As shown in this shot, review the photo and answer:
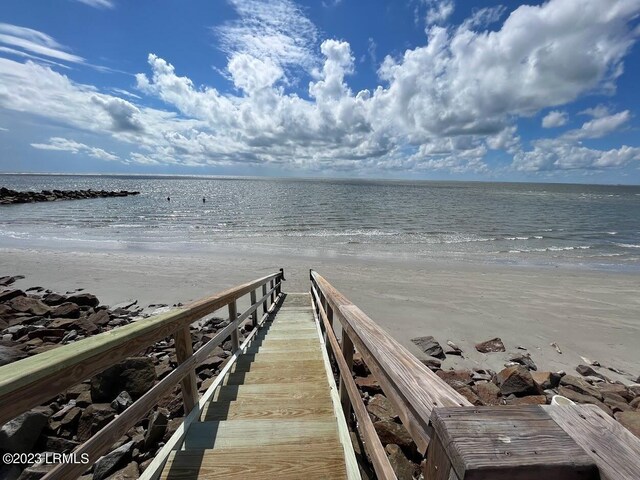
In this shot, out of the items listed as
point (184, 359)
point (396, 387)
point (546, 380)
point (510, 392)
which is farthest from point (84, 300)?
point (546, 380)

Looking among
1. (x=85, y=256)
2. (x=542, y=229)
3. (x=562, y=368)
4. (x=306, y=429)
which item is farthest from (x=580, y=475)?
(x=542, y=229)

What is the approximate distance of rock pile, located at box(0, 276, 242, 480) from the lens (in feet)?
9.62

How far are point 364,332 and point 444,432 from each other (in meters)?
1.13

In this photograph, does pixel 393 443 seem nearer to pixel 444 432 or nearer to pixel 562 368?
pixel 444 432

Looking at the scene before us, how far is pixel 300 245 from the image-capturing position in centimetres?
1856

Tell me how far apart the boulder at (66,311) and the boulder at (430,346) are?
25.7 feet

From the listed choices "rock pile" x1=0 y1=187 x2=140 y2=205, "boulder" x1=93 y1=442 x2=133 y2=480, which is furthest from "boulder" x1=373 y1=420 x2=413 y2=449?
"rock pile" x1=0 y1=187 x2=140 y2=205

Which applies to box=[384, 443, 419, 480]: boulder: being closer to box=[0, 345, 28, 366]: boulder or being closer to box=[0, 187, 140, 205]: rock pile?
box=[0, 345, 28, 366]: boulder

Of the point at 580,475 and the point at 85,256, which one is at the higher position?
the point at 580,475

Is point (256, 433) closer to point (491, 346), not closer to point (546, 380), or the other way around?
point (546, 380)

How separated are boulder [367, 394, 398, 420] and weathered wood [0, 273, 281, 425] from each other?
8.95ft

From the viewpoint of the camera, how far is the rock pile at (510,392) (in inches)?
129

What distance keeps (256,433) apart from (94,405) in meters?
2.57

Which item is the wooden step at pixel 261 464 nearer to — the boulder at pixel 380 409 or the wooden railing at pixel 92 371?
the wooden railing at pixel 92 371
